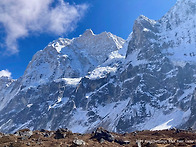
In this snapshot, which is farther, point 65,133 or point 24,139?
point 65,133

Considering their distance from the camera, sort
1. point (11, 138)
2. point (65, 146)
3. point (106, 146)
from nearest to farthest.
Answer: point (65, 146), point (106, 146), point (11, 138)

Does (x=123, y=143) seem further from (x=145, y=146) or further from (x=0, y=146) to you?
(x=0, y=146)

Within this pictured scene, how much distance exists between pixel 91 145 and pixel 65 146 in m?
7.44

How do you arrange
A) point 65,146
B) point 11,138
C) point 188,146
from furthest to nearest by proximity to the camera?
point 11,138
point 65,146
point 188,146

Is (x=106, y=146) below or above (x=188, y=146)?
above

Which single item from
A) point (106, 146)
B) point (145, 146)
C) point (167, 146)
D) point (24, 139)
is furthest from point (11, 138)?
point (167, 146)

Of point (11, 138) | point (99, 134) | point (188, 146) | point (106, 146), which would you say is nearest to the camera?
point (188, 146)

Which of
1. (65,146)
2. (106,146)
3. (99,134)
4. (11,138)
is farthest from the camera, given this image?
(99,134)

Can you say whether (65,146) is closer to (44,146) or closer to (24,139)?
(44,146)

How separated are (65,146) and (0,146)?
53.1ft

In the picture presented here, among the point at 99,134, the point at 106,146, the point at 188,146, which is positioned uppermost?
the point at 99,134

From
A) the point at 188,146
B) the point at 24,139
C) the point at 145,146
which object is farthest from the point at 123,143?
the point at 24,139

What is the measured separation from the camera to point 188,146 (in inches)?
2554

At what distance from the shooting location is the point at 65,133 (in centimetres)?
9706
